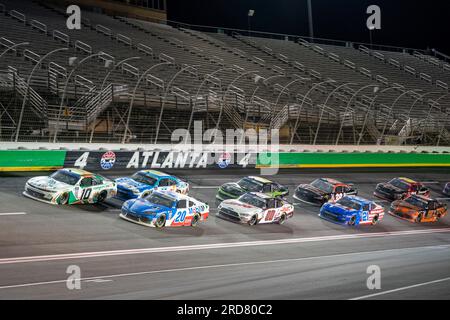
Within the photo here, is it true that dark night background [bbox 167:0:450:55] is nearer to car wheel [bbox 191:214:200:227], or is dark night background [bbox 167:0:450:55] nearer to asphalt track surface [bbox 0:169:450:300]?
asphalt track surface [bbox 0:169:450:300]

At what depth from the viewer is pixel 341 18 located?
66.4 m

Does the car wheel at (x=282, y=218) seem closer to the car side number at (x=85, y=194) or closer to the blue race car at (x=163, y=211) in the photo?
the blue race car at (x=163, y=211)

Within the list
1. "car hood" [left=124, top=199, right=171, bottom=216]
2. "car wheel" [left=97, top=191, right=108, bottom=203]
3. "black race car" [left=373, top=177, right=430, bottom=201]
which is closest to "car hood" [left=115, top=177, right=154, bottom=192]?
"car wheel" [left=97, top=191, right=108, bottom=203]

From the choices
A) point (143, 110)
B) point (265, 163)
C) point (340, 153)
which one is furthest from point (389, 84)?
point (143, 110)

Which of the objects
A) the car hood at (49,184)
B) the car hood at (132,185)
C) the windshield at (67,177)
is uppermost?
the windshield at (67,177)

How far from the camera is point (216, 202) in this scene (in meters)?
27.3

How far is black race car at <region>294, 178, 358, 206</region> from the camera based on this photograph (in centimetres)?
2947

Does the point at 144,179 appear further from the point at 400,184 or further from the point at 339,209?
the point at 400,184

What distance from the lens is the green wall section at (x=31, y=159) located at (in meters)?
27.6

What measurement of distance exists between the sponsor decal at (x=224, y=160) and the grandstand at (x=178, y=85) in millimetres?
1961

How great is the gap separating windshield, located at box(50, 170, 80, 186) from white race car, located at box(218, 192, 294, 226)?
18.0 feet

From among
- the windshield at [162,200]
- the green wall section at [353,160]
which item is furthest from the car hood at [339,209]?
the green wall section at [353,160]
